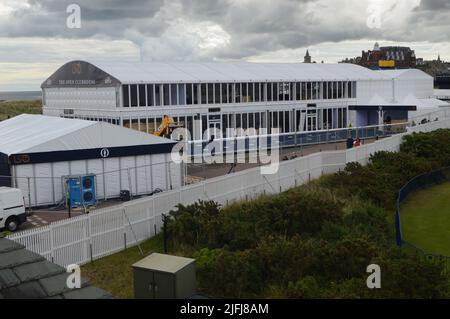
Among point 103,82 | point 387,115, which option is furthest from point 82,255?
point 387,115

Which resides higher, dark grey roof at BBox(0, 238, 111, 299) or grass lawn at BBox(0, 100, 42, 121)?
grass lawn at BBox(0, 100, 42, 121)

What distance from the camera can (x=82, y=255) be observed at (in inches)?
727

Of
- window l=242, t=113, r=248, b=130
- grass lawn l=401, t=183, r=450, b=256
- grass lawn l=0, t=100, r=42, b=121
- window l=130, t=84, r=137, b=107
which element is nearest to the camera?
grass lawn l=401, t=183, r=450, b=256

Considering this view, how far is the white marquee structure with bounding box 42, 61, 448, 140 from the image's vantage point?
1599 inches

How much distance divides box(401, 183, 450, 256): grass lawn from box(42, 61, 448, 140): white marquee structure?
18.3 m

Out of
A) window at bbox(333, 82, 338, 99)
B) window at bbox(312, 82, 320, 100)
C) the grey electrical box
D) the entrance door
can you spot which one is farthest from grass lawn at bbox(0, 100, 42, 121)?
the grey electrical box

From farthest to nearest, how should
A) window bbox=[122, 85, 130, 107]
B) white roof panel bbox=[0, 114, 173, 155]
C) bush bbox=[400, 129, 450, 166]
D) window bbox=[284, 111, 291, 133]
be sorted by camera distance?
1. window bbox=[284, 111, 291, 133]
2. window bbox=[122, 85, 130, 107]
3. bush bbox=[400, 129, 450, 166]
4. white roof panel bbox=[0, 114, 173, 155]

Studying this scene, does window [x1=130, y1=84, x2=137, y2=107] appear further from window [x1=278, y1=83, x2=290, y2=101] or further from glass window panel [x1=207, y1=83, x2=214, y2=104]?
window [x1=278, y1=83, x2=290, y2=101]

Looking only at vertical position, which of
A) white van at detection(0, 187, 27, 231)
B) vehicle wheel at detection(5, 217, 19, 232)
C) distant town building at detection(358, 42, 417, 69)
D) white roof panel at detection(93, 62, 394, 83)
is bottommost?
vehicle wheel at detection(5, 217, 19, 232)

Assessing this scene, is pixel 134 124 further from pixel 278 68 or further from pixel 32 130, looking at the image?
pixel 278 68

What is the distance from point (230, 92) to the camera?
152 feet

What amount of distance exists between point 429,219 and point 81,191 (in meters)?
15.8

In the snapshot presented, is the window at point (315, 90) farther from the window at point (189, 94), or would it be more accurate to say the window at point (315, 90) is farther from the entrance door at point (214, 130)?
the window at point (189, 94)

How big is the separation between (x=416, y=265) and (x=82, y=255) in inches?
399
